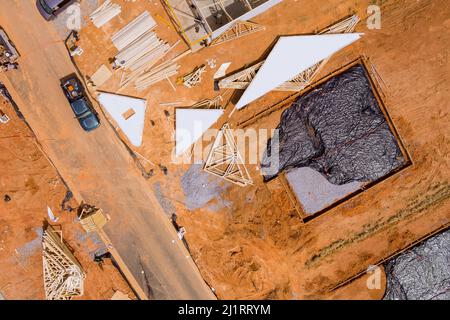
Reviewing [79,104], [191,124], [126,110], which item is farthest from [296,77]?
[79,104]

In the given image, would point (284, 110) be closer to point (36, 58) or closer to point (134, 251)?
point (134, 251)

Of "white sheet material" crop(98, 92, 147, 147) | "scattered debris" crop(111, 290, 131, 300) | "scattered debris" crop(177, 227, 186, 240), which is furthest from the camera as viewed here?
"scattered debris" crop(111, 290, 131, 300)

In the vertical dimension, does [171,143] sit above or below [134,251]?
above

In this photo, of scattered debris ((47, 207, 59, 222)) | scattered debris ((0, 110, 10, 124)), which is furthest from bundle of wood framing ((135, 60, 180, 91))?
scattered debris ((47, 207, 59, 222))

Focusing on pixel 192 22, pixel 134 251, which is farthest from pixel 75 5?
pixel 134 251

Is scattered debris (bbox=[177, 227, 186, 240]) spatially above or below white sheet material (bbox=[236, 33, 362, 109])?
below

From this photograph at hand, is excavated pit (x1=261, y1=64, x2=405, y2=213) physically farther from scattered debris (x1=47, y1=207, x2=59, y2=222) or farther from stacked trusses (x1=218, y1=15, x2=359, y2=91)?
scattered debris (x1=47, y1=207, x2=59, y2=222)
